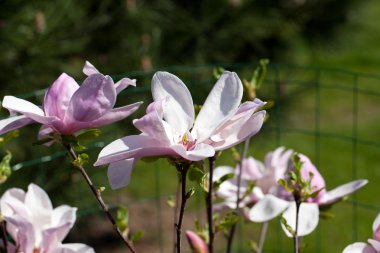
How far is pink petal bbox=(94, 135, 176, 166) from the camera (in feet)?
1.61

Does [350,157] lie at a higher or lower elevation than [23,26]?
lower

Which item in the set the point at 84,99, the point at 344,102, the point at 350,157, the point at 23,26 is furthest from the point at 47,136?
the point at 344,102

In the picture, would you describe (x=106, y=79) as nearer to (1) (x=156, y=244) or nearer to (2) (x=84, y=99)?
(2) (x=84, y=99)

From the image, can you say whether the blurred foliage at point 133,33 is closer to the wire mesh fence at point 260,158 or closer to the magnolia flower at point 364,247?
the wire mesh fence at point 260,158

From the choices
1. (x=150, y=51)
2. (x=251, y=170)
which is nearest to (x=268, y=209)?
(x=251, y=170)

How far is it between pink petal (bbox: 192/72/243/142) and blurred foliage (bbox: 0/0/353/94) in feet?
3.63

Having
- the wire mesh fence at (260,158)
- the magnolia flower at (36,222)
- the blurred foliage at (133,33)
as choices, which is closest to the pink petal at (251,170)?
the magnolia flower at (36,222)

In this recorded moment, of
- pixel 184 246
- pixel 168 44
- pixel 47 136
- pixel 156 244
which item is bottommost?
pixel 156 244

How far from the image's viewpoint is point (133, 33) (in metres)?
1.83

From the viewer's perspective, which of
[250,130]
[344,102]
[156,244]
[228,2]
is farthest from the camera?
[344,102]

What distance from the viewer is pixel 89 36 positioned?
179 cm

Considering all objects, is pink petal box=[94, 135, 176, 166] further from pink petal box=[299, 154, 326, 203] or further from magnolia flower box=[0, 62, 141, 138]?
pink petal box=[299, 154, 326, 203]

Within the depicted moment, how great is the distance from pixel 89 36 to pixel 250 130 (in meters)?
1.32

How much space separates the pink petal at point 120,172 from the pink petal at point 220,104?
0.06 metres
